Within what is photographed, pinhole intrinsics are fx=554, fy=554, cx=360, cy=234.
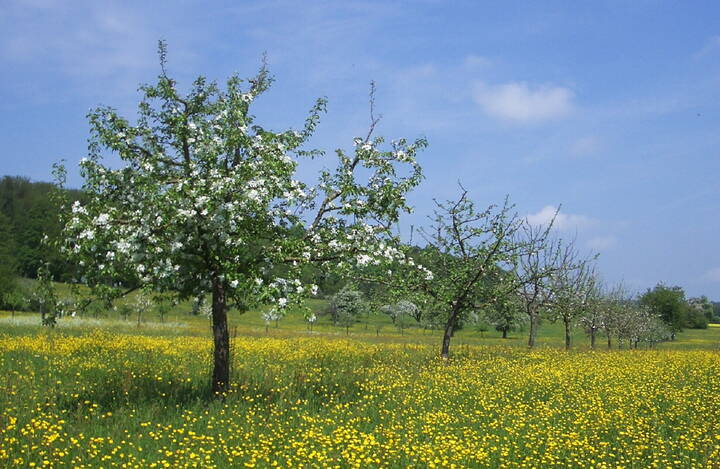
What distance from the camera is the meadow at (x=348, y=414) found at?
29.1 feet

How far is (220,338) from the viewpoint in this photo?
12.9 metres

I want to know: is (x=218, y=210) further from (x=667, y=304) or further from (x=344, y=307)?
(x=667, y=304)

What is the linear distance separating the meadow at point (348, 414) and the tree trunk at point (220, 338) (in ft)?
1.77

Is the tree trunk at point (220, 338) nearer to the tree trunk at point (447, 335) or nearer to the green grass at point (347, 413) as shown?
the green grass at point (347, 413)

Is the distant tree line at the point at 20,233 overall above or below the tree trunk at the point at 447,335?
above

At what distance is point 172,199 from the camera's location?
1123cm

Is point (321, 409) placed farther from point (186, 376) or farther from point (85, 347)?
point (85, 347)

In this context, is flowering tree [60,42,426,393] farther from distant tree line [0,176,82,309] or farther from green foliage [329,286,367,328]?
green foliage [329,286,367,328]

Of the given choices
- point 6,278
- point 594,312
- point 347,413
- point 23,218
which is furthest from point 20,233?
point 347,413

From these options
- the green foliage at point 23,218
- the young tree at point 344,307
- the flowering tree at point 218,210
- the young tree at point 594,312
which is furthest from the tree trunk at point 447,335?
the green foliage at point 23,218

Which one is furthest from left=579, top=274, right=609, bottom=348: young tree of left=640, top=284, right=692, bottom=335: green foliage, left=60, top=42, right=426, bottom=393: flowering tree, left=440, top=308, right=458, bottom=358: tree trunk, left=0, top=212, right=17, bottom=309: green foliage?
left=0, top=212, right=17, bottom=309: green foliage

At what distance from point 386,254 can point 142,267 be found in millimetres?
5320

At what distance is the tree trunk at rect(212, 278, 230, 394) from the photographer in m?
12.8

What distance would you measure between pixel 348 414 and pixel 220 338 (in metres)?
3.50
